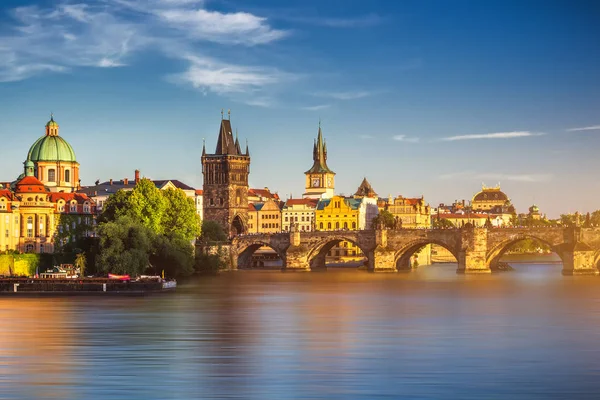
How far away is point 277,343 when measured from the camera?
49156 millimetres

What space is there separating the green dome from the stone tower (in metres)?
25.0

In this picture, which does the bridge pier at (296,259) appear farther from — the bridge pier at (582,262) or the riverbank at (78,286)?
the riverbank at (78,286)

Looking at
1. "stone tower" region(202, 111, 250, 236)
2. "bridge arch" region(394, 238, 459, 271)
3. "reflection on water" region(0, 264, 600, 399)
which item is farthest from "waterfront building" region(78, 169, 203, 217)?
"reflection on water" region(0, 264, 600, 399)

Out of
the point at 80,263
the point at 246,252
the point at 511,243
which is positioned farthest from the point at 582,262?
the point at 80,263

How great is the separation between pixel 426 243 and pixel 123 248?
3832cm

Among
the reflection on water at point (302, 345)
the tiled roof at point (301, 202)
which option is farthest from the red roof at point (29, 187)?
the tiled roof at point (301, 202)

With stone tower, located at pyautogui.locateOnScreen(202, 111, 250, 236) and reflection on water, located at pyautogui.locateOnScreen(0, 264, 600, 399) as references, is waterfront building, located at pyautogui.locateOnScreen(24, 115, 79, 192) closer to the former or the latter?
stone tower, located at pyautogui.locateOnScreen(202, 111, 250, 236)

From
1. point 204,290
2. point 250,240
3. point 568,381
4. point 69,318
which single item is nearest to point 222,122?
point 250,240

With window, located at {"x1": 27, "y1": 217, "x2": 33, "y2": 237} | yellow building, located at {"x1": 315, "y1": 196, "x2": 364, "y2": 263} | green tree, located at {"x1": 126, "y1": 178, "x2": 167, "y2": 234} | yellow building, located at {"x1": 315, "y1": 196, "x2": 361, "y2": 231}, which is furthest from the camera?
yellow building, located at {"x1": 315, "y1": 196, "x2": 361, "y2": 231}

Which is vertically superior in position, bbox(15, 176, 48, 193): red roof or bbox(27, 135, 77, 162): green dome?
bbox(27, 135, 77, 162): green dome

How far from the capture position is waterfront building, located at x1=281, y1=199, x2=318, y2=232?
165875mm

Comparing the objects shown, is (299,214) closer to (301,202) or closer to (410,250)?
(301,202)

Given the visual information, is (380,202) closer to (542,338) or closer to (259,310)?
(259,310)

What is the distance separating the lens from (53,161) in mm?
127188
